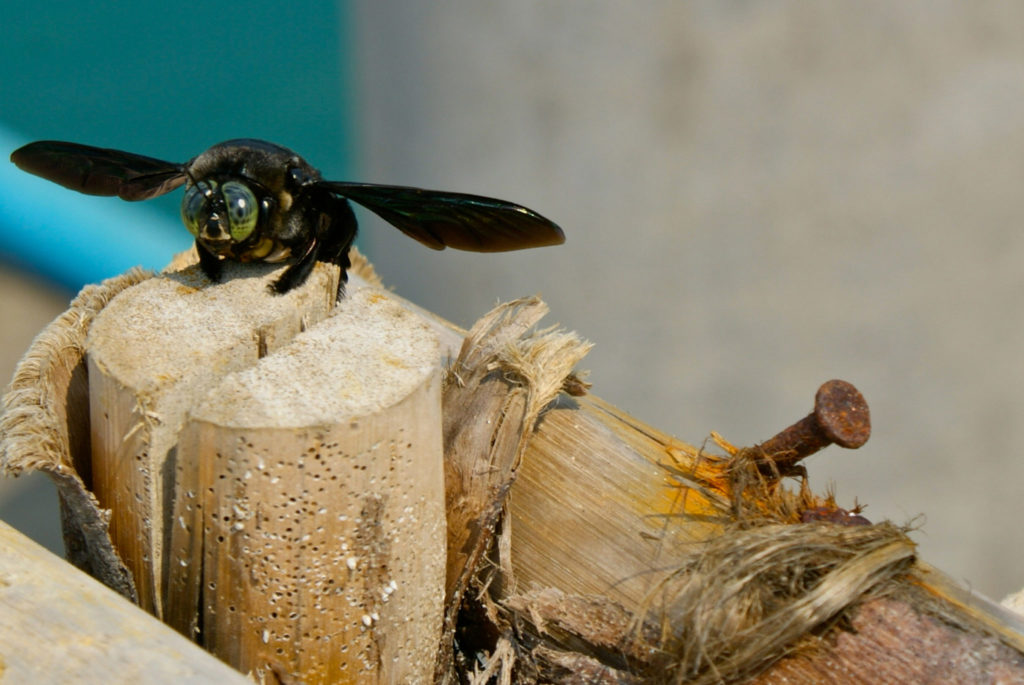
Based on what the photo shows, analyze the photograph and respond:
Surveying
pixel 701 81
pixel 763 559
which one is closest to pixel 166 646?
pixel 763 559

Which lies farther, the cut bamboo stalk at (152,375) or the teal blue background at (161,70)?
the teal blue background at (161,70)

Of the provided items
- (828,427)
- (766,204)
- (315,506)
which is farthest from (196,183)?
(766,204)

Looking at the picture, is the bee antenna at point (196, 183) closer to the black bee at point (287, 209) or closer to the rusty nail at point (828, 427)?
the black bee at point (287, 209)

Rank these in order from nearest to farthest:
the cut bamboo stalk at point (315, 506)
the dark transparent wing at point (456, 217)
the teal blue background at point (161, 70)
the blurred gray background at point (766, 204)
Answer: the cut bamboo stalk at point (315, 506), the dark transparent wing at point (456, 217), the blurred gray background at point (766, 204), the teal blue background at point (161, 70)

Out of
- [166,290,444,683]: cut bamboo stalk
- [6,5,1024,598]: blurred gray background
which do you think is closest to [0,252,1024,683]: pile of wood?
[166,290,444,683]: cut bamboo stalk

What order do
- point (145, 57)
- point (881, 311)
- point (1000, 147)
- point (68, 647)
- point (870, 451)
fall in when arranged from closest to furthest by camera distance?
1. point (68, 647)
2. point (1000, 147)
3. point (881, 311)
4. point (870, 451)
5. point (145, 57)

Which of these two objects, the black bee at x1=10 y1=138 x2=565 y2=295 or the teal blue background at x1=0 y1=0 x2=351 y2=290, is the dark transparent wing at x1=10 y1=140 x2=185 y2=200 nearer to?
the black bee at x1=10 y1=138 x2=565 y2=295

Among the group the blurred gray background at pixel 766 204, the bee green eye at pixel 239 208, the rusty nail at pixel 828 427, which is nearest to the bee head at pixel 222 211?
the bee green eye at pixel 239 208

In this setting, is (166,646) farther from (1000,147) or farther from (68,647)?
(1000,147)
